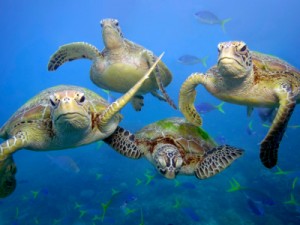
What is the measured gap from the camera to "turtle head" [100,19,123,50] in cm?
571

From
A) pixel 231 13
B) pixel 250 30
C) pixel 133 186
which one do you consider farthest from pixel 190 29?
pixel 133 186

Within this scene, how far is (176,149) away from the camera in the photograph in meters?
4.23

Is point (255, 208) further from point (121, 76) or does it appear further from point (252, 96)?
point (121, 76)

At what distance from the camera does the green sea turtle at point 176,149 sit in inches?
153

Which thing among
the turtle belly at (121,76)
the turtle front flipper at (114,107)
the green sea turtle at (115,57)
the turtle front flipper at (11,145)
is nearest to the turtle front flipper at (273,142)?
the turtle front flipper at (114,107)

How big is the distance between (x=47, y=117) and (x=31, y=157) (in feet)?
95.9

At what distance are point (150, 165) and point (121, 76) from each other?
1166cm

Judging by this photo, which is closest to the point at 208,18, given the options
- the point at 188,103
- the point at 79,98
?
the point at 188,103

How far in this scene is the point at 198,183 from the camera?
40.4 ft

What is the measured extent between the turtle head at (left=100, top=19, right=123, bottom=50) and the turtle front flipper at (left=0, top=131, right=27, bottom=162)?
320 centimetres

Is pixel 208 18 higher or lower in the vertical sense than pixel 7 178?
higher

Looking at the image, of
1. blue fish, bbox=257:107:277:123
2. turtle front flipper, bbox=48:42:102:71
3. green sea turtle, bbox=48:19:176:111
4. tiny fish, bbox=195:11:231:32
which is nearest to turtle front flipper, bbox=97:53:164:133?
green sea turtle, bbox=48:19:176:111

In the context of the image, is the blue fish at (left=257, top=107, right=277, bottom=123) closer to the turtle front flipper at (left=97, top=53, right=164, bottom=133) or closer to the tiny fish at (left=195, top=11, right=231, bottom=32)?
the turtle front flipper at (left=97, top=53, right=164, bottom=133)

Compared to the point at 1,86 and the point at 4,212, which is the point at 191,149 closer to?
the point at 4,212
